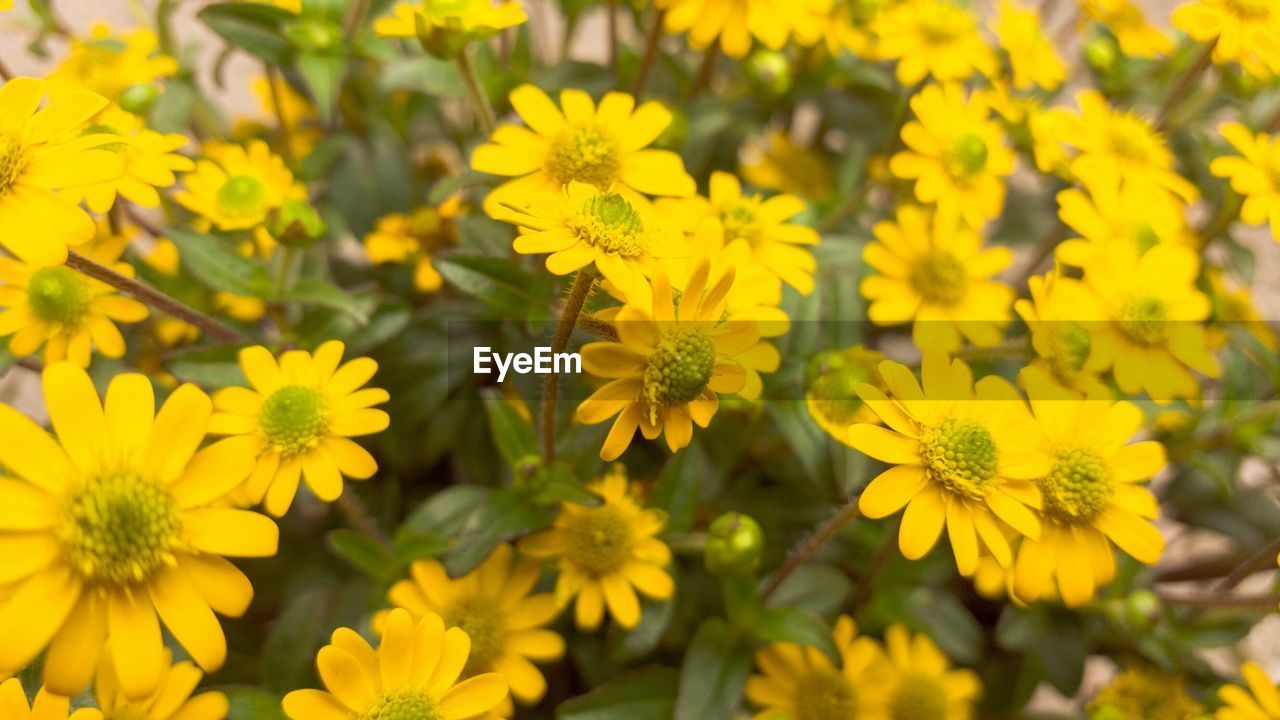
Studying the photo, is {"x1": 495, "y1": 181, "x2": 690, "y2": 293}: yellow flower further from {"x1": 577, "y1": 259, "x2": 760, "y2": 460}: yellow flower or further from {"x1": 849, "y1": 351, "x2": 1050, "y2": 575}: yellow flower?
{"x1": 849, "y1": 351, "x2": 1050, "y2": 575}: yellow flower

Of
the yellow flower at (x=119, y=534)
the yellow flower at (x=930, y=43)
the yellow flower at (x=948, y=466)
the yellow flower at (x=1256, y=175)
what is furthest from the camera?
the yellow flower at (x=930, y=43)

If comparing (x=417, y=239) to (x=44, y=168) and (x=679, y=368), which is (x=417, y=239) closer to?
(x=44, y=168)

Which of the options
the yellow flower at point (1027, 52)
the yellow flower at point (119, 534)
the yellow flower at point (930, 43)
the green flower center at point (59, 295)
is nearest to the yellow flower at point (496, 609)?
the yellow flower at point (119, 534)

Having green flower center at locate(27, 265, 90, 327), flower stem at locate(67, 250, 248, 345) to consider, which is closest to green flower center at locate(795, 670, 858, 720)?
flower stem at locate(67, 250, 248, 345)

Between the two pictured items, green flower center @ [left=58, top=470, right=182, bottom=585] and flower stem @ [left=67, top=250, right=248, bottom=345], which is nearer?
green flower center @ [left=58, top=470, right=182, bottom=585]

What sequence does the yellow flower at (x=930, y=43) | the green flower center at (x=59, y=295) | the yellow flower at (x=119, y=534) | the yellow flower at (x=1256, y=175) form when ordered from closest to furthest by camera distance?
the yellow flower at (x=119, y=534)
the green flower center at (x=59, y=295)
the yellow flower at (x=1256, y=175)
the yellow flower at (x=930, y=43)

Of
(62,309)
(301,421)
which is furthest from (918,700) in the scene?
(62,309)

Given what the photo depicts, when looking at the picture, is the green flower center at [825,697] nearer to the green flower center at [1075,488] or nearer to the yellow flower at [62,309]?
the green flower center at [1075,488]

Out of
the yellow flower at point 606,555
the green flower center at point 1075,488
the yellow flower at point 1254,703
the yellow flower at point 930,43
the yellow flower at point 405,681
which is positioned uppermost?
the yellow flower at point 930,43
